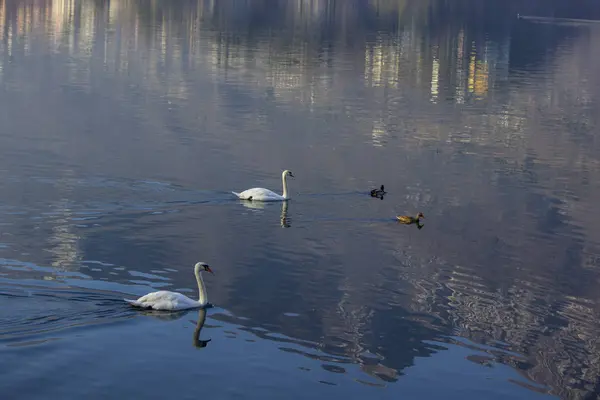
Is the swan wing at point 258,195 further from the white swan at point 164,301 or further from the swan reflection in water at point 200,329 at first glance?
the white swan at point 164,301

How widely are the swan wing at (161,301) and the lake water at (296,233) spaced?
31 cm

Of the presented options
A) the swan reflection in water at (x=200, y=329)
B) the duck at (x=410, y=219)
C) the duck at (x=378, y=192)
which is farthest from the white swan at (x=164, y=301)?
the duck at (x=378, y=192)

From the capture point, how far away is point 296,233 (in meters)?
31.1

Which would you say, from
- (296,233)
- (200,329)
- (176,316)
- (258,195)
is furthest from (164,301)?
(258,195)

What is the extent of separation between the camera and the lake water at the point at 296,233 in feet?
69.6

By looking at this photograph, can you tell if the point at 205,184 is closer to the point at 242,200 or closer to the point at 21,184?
the point at 242,200

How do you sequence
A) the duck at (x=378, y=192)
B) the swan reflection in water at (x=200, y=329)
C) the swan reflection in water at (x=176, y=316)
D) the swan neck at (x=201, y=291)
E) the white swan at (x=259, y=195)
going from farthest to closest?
1. the duck at (x=378, y=192)
2. the white swan at (x=259, y=195)
3. the swan neck at (x=201, y=291)
4. the swan reflection in water at (x=176, y=316)
5. the swan reflection in water at (x=200, y=329)

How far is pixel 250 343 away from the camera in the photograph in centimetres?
2209

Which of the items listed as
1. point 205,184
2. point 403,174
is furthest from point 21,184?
point 403,174

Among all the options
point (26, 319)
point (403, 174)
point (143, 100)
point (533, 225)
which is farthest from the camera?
point (143, 100)

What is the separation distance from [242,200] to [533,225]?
8499 mm

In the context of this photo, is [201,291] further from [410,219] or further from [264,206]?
[410,219]

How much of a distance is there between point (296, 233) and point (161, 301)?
8469 mm

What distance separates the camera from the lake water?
21.2 m
